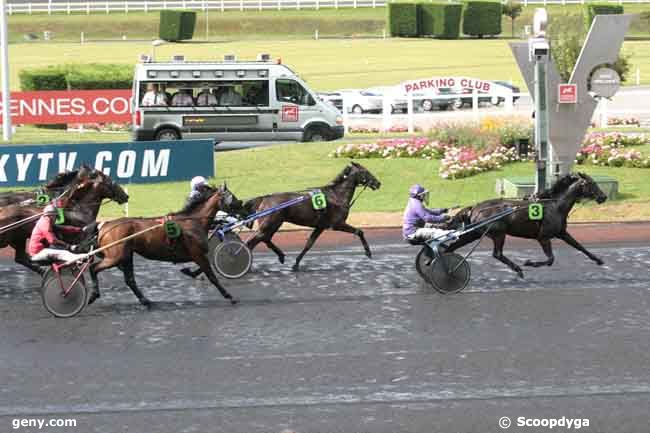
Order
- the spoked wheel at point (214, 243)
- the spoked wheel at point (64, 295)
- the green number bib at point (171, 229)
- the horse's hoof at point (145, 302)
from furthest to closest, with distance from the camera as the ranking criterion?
the spoked wheel at point (214, 243), the horse's hoof at point (145, 302), the green number bib at point (171, 229), the spoked wheel at point (64, 295)

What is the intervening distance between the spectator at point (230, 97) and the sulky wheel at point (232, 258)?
48.2ft

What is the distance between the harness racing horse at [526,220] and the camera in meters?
15.5

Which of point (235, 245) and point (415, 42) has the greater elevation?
point (415, 42)

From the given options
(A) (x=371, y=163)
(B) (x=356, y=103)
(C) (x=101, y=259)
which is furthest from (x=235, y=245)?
(B) (x=356, y=103)

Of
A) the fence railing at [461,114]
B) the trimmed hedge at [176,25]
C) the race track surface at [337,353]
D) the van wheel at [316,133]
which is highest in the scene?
the trimmed hedge at [176,25]

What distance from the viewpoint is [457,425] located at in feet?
31.6

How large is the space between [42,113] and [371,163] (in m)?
11.3

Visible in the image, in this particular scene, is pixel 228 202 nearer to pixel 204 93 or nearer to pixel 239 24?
pixel 204 93

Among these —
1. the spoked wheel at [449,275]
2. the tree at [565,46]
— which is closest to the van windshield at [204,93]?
the tree at [565,46]

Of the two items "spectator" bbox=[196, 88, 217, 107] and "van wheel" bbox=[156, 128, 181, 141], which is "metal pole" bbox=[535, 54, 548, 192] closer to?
"spectator" bbox=[196, 88, 217, 107]

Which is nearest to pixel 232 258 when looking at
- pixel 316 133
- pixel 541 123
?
pixel 541 123

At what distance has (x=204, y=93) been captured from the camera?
30.3 m

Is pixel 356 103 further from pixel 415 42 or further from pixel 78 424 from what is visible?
pixel 78 424

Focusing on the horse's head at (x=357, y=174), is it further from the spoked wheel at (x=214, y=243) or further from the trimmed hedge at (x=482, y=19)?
the trimmed hedge at (x=482, y=19)
